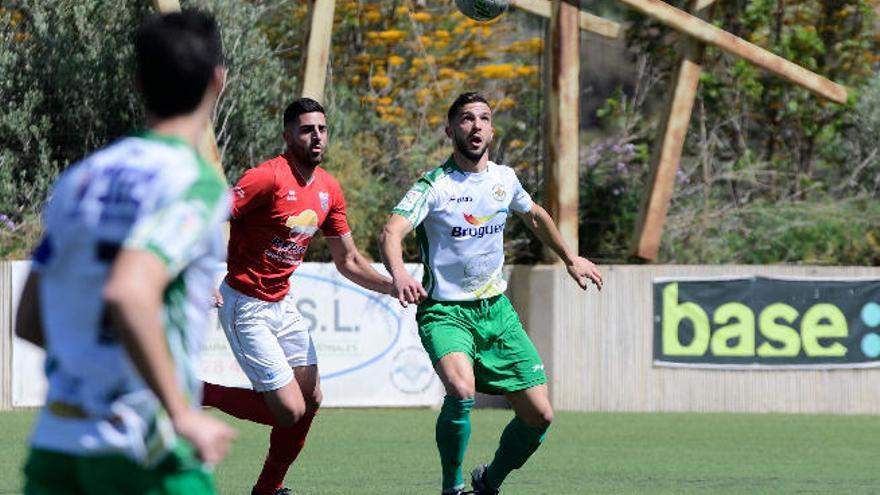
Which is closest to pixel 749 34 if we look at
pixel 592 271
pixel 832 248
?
pixel 832 248

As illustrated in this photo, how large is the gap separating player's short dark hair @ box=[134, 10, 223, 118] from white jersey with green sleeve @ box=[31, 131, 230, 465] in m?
0.09

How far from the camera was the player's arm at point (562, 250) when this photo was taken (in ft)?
28.8

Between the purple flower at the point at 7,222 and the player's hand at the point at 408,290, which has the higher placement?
the purple flower at the point at 7,222

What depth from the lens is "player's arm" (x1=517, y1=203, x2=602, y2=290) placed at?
8.77m

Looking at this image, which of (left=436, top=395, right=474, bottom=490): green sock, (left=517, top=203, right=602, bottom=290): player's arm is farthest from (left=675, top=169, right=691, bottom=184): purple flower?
(left=436, top=395, right=474, bottom=490): green sock

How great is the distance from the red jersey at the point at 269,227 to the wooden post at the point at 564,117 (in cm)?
803

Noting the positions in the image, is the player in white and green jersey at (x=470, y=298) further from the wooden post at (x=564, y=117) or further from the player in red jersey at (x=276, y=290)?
the wooden post at (x=564, y=117)

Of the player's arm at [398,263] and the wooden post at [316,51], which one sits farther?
the wooden post at [316,51]

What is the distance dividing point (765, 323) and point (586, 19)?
3.37 meters

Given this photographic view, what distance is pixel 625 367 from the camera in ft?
53.9

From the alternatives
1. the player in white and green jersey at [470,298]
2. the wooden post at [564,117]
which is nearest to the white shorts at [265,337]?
the player in white and green jersey at [470,298]

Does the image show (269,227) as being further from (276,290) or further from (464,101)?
(464,101)

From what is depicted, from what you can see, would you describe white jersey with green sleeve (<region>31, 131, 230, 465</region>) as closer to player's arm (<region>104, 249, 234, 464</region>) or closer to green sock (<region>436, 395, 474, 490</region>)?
player's arm (<region>104, 249, 234, 464</region>)

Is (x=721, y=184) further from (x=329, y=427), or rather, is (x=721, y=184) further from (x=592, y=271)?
(x=592, y=271)
